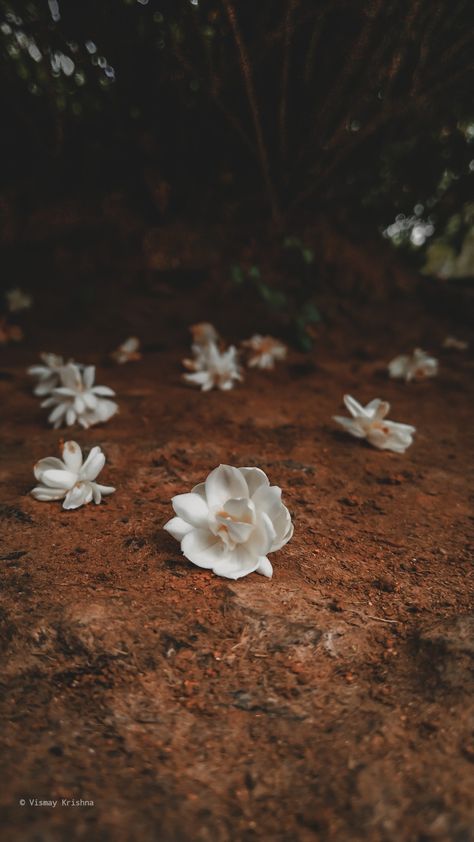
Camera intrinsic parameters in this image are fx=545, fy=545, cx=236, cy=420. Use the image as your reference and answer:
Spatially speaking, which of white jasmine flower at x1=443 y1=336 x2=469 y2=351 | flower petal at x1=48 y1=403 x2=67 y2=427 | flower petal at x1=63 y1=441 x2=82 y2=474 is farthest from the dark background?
flower petal at x1=63 y1=441 x2=82 y2=474

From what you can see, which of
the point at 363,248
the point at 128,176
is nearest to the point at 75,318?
the point at 128,176

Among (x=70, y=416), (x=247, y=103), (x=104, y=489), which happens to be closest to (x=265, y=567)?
(x=104, y=489)

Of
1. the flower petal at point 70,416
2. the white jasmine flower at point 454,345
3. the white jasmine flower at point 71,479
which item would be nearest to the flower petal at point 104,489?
the white jasmine flower at point 71,479

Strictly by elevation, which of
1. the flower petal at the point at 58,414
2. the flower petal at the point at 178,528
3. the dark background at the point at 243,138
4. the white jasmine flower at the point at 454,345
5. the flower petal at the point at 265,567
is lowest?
the white jasmine flower at the point at 454,345

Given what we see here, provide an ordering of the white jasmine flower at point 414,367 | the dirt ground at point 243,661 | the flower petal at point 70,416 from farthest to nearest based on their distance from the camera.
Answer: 1. the white jasmine flower at point 414,367
2. the flower petal at point 70,416
3. the dirt ground at point 243,661

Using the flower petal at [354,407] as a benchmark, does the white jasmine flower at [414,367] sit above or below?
below

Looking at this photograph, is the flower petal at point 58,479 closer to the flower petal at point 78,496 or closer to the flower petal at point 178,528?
the flower petal at point 78,496

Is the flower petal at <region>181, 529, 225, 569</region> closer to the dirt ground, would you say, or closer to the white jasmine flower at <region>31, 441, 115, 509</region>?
the dirt ground
